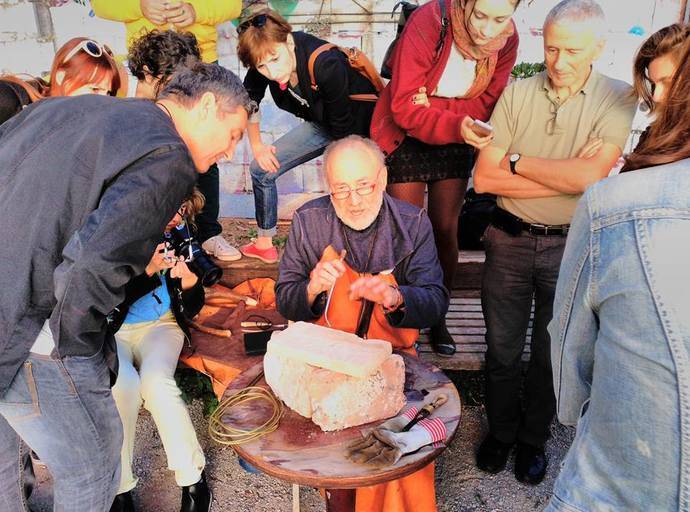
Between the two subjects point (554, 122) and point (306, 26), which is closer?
point (554, 122)

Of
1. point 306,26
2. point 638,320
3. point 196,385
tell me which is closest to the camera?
point 638,320

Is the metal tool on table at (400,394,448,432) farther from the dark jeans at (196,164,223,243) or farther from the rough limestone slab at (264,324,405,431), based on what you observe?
the dark jeans at (196,164,223,243)

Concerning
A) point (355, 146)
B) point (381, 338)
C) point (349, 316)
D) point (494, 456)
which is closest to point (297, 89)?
point (355, 146)

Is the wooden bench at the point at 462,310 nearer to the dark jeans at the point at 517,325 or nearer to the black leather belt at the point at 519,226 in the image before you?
the dark jeans at the point at 517,325

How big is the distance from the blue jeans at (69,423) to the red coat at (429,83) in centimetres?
181

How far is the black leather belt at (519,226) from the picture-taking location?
254 centimetres

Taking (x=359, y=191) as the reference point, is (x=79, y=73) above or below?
above

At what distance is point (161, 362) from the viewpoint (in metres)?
2.82

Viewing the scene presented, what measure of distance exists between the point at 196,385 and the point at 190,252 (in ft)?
3.91

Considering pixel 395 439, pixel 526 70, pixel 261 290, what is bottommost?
pixel 261 290

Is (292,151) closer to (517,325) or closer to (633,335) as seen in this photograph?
(517,325)

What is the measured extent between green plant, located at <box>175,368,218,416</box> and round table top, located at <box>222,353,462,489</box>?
1.47m

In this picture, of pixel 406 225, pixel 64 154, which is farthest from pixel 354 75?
pixel 64 154

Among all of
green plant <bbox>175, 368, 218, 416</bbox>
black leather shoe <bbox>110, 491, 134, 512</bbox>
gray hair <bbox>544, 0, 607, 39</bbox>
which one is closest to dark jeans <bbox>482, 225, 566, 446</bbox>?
gray hair <bbox>544, 0, 607, 39</bbox>
